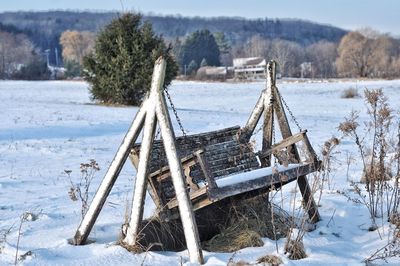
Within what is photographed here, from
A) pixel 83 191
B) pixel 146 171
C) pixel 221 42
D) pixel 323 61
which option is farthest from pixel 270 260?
pixel 221 42

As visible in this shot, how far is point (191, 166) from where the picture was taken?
4934 mm

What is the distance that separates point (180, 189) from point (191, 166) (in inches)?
24.3

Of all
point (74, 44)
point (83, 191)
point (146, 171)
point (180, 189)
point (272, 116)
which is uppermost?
point (74, 44)

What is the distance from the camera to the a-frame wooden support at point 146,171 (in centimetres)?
431

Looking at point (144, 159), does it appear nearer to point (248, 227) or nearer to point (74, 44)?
point (248, 227)

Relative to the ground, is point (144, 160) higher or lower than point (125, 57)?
lower

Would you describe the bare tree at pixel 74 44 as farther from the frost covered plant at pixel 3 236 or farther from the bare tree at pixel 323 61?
the frost covered plant at pixel 3 236

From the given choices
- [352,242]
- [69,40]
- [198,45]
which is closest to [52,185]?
[352,242]

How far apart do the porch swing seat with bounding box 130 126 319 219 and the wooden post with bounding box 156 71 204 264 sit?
3.6 inches

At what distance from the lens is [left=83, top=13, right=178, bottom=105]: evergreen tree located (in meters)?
21.1

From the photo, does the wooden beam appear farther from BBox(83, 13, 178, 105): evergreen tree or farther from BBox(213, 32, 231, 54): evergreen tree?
BBox(213, 32, 231, 54): evergreen tree

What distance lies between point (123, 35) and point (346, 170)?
1442 centimetres

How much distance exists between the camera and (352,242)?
5.20 meters

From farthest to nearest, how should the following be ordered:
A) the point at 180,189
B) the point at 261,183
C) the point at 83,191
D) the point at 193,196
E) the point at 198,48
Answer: the point at 198,48, the point at 83,191, the point at 261,183, the point at 193,196, the point at 180,189
